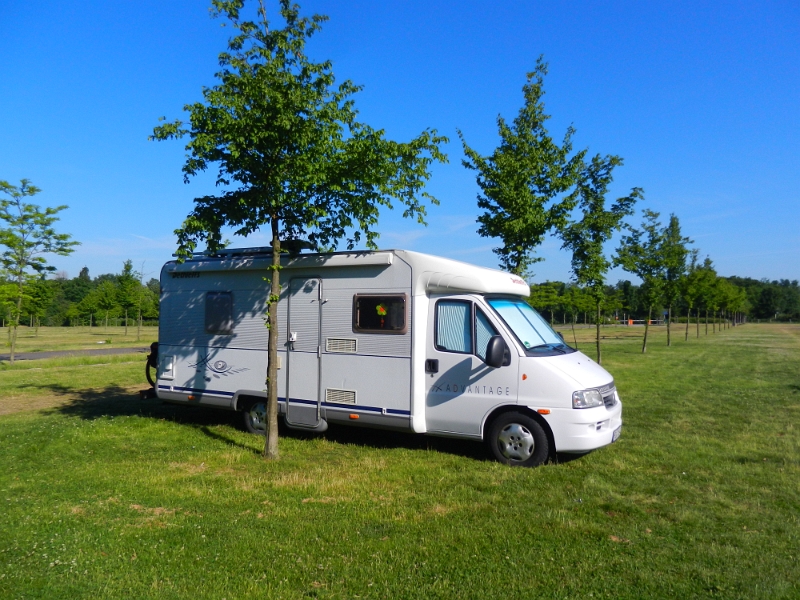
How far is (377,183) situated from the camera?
25.6 ft

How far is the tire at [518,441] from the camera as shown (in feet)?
24.7

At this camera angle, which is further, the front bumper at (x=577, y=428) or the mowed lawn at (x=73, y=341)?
the mowed lawn at (x=73, y=341)

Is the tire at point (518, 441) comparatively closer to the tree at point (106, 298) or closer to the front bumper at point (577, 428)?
the front bumper at point (577, 428)

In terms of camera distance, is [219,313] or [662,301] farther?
[662,301]

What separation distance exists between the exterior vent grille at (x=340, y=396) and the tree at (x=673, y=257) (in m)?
20.2

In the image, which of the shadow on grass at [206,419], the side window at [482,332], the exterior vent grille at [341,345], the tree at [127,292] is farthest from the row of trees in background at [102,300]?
the side window at [482,332]

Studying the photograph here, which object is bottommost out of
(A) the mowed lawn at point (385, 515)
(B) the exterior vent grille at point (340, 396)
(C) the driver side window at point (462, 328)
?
(A) the mowed lawn at point (385, 515)

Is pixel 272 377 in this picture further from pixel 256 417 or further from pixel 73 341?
pixel 73 341

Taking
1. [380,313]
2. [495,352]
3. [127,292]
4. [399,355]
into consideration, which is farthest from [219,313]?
[127,292]

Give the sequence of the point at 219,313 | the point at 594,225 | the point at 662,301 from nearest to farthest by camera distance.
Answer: the point at 219,313 → the point at 594,225 → the point at 662,301

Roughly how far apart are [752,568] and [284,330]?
6.49 m

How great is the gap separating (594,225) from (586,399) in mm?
9216

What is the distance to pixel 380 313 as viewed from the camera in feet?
27.9

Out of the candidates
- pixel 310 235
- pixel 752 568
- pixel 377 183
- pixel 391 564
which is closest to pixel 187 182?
pixel 310 235
